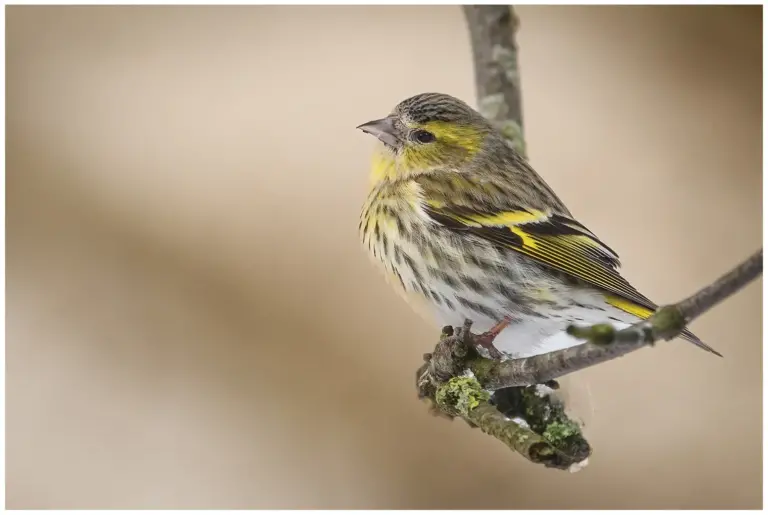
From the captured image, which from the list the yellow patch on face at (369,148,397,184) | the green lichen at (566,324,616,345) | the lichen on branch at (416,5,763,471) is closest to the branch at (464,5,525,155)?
the lichen on branch at (416,5,763,471)

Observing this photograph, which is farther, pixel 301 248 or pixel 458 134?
pixel 301 248

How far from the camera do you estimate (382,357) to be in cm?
233

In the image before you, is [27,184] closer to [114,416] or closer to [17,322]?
[17,322]

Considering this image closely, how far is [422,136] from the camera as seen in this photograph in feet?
4.79

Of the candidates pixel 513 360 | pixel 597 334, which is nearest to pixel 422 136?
pixel 513 360

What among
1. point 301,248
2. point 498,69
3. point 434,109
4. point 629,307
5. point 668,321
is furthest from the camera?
point 301,248

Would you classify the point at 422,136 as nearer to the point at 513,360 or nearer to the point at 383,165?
the point at 383,165

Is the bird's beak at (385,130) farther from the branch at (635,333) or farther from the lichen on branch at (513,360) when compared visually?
the branch at (635,333)

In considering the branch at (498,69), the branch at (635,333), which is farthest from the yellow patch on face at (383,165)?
the branch at (635,333)

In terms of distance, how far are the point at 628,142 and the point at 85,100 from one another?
4.83 ft

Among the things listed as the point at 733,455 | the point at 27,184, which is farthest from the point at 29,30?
the point at 733,455

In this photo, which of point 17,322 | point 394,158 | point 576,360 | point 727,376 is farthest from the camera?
point 17,322

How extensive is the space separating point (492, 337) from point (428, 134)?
396 mm

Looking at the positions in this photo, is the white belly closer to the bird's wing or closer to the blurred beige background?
the bird's wing
